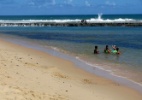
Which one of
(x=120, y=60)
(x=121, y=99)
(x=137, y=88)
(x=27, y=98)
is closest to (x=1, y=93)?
(x=27, y=98)

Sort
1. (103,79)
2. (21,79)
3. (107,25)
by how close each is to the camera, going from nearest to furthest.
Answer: (21,79), (103,79), (107,25)

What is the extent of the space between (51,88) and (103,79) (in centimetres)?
359

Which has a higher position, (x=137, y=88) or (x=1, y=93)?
(x=1, y=93)

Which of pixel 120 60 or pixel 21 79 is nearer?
pixel 21 79

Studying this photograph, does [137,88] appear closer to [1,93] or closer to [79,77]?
[79,77]

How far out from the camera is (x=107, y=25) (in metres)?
76.4

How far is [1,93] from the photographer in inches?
332

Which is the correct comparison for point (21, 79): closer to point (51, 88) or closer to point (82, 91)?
point (51, 88)

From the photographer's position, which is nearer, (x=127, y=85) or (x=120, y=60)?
(x=127, y=85)

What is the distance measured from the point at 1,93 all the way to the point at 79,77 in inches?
218

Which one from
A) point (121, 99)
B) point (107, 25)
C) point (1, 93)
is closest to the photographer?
point (1, 93)

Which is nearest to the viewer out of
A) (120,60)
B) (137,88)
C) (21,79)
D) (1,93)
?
(1,93)

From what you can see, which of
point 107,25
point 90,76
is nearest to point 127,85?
point 90,76

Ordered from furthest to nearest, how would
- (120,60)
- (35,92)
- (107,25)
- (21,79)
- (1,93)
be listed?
(107,25) < (120,60) < (21,79) < (35,92) < (1,93)
